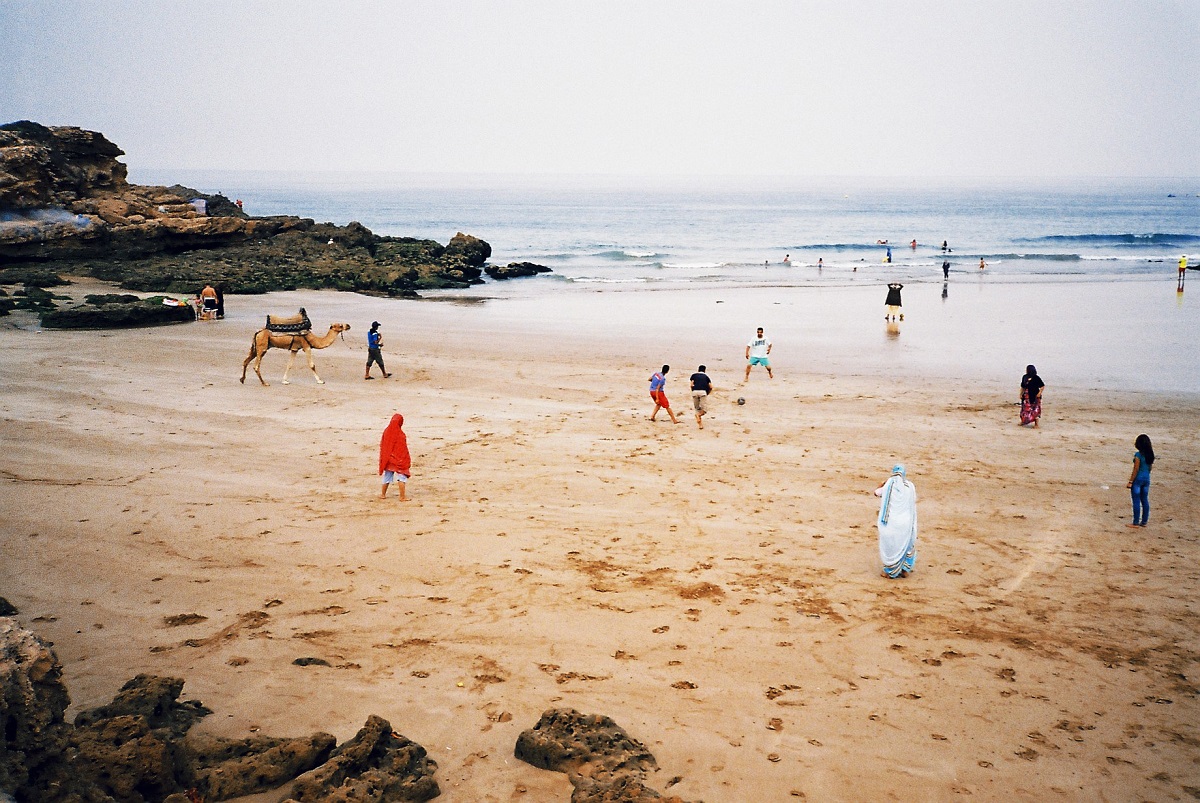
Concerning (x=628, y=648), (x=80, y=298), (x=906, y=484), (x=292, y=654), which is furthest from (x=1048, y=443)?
(x=80, y=298)

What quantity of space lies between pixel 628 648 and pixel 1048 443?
10.8m

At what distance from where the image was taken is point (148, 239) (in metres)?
37.8

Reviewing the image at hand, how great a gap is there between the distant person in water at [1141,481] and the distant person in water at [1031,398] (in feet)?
16.1

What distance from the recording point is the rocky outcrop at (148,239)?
3366cm

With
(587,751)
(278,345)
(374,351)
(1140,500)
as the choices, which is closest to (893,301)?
(374,351)

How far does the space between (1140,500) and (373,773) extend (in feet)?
→ 34.2

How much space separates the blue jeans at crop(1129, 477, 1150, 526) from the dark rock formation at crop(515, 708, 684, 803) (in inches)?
333

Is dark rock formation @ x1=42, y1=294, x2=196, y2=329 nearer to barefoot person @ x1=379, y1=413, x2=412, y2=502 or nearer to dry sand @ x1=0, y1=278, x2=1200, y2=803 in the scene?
dry sand @ x1=0, y1=278, x2=1200, y2=803

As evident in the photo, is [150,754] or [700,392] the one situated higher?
[700,392]

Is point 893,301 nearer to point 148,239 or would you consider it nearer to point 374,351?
point 374,351

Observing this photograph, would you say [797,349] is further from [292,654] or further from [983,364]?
[292,654]

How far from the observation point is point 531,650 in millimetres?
8031

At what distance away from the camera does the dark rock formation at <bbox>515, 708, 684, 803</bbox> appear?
5.84 m

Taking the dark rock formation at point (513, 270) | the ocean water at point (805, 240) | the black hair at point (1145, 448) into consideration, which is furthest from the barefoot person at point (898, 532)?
the dark rock formation at point (513, 270)
